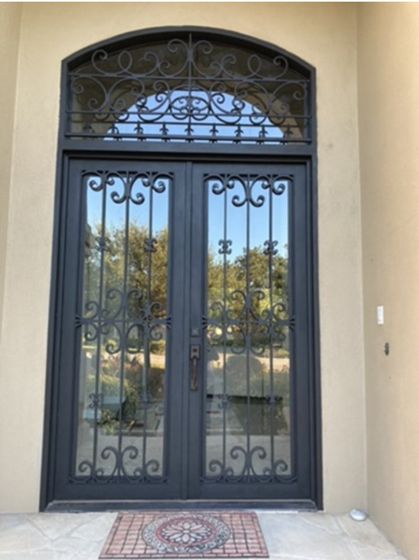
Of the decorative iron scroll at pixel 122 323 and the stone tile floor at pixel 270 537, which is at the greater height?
the decorative iron scroll at pixel 122 323

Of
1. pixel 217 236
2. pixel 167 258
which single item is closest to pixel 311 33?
pixel 217 236

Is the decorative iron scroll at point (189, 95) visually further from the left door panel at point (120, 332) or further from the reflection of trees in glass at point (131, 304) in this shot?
the reflection of trees in glass at point (131, 304)

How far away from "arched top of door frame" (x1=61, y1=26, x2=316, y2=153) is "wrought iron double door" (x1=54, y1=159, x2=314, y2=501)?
20cm

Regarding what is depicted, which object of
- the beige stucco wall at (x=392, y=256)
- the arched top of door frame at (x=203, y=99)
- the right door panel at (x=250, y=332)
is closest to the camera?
the beige stucco wall at (x=392, y=256)

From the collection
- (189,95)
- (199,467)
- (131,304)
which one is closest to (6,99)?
(189,95)

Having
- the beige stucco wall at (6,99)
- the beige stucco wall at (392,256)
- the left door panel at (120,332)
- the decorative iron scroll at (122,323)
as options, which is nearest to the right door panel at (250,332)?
the left door panel at (120,332)

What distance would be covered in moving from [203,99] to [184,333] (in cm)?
167

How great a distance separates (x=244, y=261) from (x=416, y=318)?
121 cm

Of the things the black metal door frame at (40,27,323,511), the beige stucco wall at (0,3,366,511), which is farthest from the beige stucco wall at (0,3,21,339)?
the black metal door frame at (40,27,323,511)

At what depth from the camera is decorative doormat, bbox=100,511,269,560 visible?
7.58 feet

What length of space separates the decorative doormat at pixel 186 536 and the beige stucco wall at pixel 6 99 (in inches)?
62.1

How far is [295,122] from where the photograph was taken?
3197mm

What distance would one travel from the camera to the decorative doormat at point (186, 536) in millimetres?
2311

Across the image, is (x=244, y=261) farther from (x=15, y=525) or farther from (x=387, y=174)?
(x=15, y=525)
